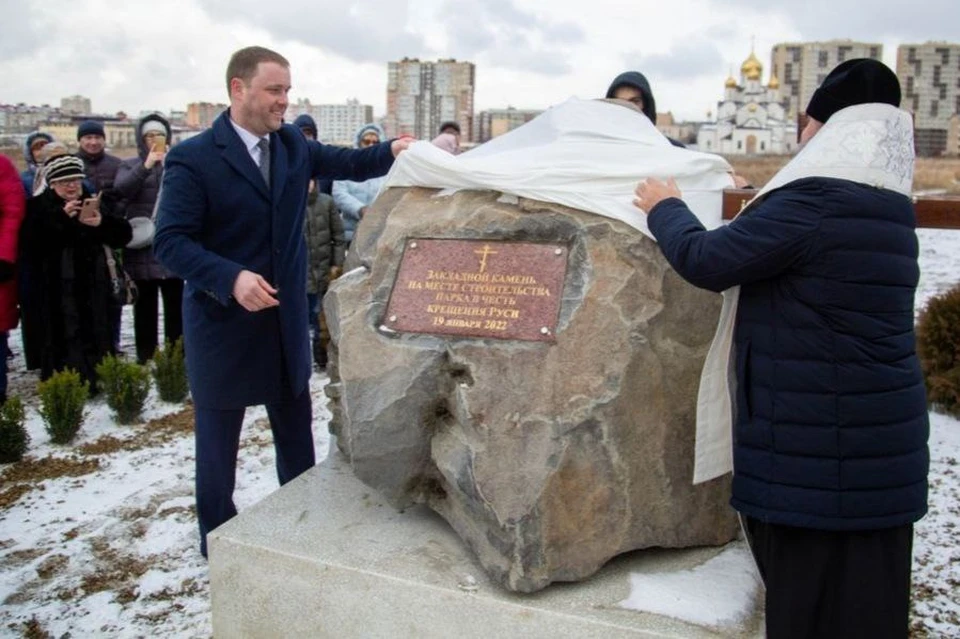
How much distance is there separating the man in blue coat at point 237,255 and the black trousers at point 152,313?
11.1ft

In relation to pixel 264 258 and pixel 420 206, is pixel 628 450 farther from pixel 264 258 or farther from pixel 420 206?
pixel 264 258

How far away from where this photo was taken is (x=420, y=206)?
9.93 ft

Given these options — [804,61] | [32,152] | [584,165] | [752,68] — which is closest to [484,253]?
[584,165]

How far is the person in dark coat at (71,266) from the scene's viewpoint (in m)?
5.48

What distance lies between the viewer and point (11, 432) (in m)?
4.58

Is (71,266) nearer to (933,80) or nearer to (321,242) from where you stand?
(321,242)

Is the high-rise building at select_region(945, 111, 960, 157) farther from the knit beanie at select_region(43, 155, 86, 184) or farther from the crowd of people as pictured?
the knit beanie at select_region(43, 155, 86, 184)

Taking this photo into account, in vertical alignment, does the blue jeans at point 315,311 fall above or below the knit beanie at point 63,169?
below

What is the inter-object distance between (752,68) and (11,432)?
66139 mm

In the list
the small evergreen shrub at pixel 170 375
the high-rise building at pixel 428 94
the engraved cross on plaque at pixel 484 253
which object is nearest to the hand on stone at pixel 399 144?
the engraved cross on plaque at pixel 484 253

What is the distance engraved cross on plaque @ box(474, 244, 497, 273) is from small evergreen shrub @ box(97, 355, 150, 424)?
3.19 m

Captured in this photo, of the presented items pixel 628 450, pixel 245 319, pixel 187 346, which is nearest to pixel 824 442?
pixel 628 450

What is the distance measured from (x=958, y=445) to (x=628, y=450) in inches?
126

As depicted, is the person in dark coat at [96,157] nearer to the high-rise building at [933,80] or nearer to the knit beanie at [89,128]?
the knit beanie at [89,128]
